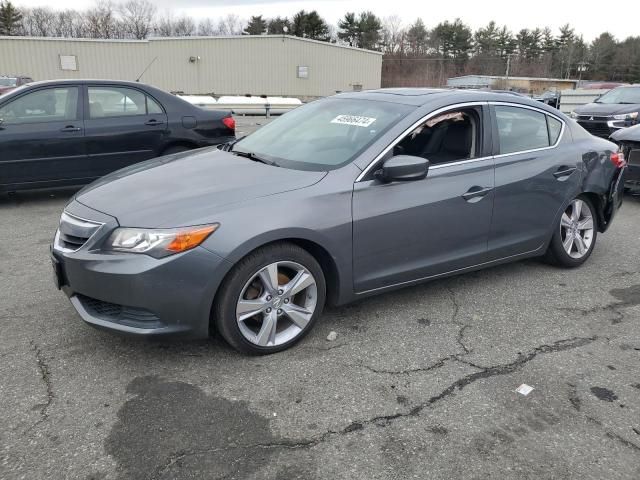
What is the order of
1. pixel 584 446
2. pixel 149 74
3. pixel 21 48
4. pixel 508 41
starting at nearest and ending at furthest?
1. pixel 584 446
2. pixel 21 48
3. pixel 149 74
4. pixel 508 41

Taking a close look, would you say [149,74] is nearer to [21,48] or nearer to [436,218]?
[21,48]

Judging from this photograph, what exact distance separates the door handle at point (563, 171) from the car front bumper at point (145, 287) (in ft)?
9.62

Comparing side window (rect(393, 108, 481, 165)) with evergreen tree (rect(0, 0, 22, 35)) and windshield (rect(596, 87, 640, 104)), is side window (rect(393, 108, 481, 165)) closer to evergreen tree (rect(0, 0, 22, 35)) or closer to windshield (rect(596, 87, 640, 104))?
windshield (rect(596, 87, 640, 104))

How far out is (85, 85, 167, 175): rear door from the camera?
268 inches

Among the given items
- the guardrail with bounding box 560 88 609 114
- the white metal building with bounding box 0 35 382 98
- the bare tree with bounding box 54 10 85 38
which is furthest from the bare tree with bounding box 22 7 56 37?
the guardrail with bounding box 560 88 609 114

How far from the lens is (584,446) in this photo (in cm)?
251

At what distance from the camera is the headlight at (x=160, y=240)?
2.86m

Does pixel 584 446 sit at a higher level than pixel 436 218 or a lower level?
lower

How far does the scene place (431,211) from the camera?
144 inches

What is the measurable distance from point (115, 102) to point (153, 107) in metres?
0.47

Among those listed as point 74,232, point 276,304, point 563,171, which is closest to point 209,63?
point 563,171

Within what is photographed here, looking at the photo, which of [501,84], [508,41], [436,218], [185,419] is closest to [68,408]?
[185,419]

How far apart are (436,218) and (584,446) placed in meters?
1.68

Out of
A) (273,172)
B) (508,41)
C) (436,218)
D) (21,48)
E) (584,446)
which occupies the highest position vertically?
(508,41)
